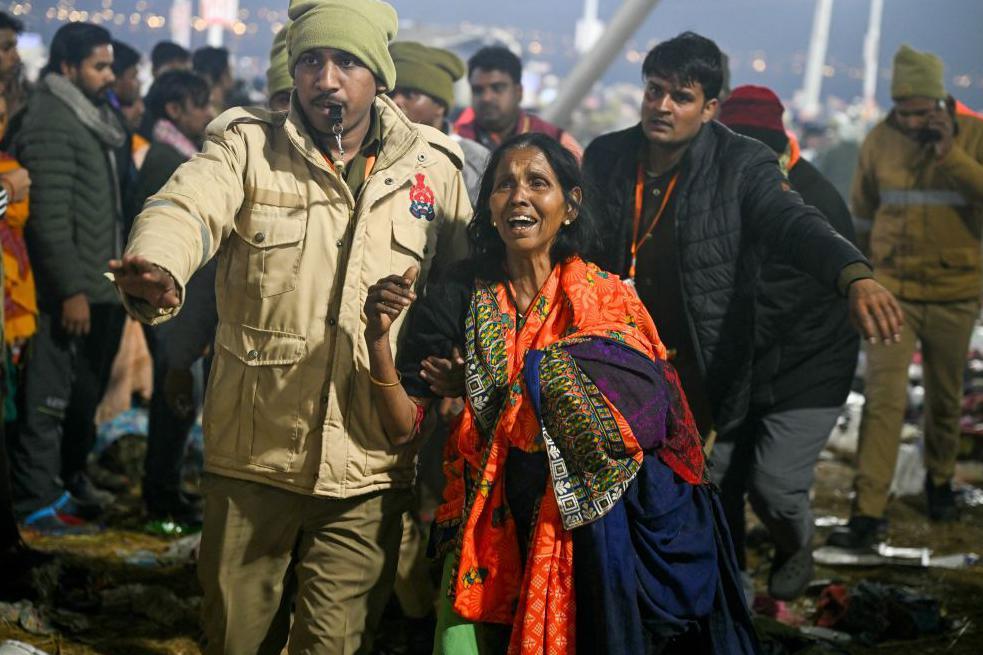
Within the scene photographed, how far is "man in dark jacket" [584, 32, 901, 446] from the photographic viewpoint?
437cm

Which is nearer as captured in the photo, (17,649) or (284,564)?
(284,564)

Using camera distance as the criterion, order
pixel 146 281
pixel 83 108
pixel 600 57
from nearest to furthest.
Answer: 1. pixel 146 281
2. pixel 83 108
3. pixel 600 57

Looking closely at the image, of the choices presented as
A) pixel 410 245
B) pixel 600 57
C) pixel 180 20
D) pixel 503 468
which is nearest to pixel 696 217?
pixel 410 245

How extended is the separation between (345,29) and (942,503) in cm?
549

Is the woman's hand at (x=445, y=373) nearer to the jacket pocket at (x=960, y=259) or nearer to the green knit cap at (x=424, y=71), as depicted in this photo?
the green knit cap at (x=424, y=71)

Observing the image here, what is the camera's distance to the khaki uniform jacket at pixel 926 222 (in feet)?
23.9

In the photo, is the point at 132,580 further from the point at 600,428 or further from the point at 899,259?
the point at 899,259

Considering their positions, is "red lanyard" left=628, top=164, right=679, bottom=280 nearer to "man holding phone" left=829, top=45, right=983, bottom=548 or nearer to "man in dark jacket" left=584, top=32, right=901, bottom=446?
"man in dark jacket" left=584, top=32, right=901, bottom=446

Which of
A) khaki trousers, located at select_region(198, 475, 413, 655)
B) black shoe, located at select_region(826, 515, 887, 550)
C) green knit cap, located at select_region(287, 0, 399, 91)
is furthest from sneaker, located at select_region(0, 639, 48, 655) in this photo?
black shoe, located at select_region(826, 515, 887, 550)

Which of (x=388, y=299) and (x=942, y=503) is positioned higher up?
(x=388, y=299)

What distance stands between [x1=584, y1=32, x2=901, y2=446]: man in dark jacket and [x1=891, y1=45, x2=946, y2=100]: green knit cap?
2775 millimetres

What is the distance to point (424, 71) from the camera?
6.52m

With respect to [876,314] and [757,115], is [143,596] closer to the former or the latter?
[876,314]

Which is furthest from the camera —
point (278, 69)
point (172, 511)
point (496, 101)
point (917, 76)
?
point (496, 101)
